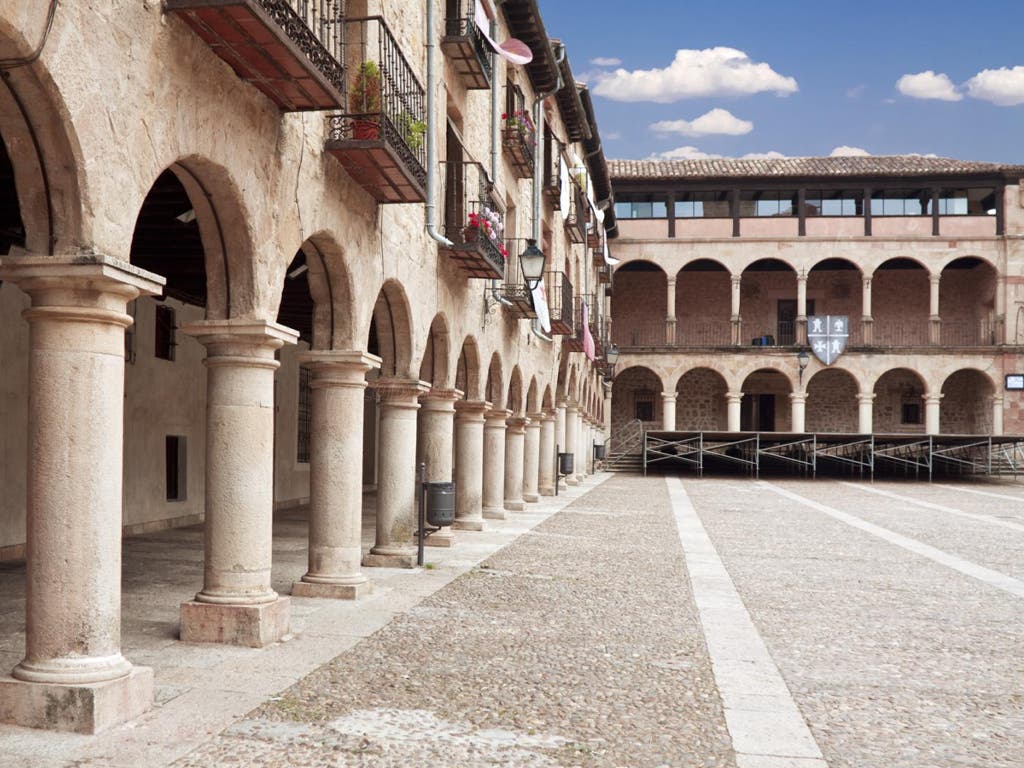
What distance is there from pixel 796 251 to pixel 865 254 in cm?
274

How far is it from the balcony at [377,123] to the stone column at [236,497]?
1.87 meters

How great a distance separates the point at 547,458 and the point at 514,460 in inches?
190

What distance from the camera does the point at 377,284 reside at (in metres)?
9.54

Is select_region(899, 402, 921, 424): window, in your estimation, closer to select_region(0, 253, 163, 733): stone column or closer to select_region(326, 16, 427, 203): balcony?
select_region(326, 16, 427, 203): balcony

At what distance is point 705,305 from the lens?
47312 millimetres

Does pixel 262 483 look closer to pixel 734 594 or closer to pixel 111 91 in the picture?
pixel 111 91

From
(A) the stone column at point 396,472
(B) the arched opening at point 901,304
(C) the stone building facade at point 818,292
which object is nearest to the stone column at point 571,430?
(C) the stone building facade at point 818,292

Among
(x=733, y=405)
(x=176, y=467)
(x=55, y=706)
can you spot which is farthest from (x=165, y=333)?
(x=733, y=405)

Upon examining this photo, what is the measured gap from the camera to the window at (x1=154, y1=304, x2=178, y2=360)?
14562 mm

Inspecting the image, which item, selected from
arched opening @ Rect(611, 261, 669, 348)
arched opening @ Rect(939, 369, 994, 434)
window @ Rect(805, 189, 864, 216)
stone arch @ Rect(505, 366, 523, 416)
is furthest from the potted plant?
arched opening @ Rect(939, 369, 994, 434)

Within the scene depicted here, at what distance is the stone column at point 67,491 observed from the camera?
16.1 feet

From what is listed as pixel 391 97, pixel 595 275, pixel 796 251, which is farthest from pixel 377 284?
pixel 796 251

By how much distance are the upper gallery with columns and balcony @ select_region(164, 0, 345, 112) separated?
0.06ft

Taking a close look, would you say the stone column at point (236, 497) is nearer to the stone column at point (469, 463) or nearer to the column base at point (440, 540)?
the column base at point (440, 540)
